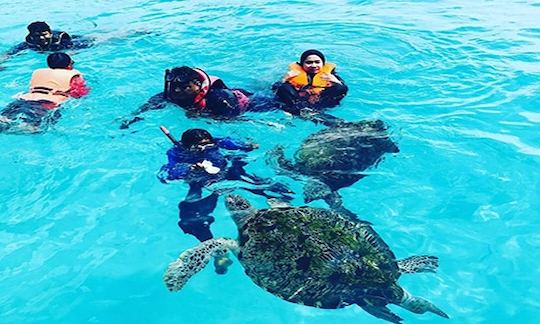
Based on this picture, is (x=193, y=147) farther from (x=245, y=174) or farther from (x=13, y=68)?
(x=13, y=68)

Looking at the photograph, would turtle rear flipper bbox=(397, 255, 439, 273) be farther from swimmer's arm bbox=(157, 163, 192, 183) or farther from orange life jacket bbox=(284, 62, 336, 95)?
orange life jacket bbox=(284, 62, 336, 95)

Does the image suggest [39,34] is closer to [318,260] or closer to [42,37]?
[42,37]

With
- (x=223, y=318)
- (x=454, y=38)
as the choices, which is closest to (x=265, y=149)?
(x=223, y=318)

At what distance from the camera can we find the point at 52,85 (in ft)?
33.0

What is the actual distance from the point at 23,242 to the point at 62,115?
3.57m

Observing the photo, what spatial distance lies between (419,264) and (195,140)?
323 centimetres

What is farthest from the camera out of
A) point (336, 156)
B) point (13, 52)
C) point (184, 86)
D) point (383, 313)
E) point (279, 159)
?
point (13, 52)

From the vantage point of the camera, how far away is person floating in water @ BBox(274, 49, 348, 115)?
937cm

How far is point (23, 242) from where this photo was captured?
22.1ft

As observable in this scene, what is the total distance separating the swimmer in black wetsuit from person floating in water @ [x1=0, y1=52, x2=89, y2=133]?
8.68 ft

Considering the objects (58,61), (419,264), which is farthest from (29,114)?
(419,264)

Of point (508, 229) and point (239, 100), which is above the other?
point (239, 100)

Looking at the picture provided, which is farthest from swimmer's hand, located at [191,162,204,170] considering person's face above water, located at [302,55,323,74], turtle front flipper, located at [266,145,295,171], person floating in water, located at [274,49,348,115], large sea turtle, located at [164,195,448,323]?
person's face above water, located at [302,55,323,74]

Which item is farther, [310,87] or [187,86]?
[310,87]
